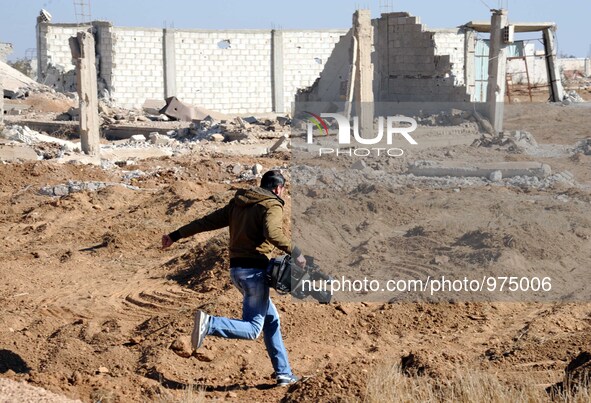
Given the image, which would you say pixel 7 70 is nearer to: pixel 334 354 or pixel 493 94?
pixel 493 94

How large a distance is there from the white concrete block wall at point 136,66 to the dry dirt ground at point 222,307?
1639 centimetres

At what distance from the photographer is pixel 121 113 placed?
27.2 m

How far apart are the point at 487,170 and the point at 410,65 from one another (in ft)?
36.8

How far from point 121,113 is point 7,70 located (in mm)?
7616

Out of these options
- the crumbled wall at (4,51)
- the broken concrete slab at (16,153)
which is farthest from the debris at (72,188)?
the crumbled wall at (4,51)

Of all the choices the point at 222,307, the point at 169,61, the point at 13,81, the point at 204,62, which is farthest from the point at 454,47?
the point at 222,307

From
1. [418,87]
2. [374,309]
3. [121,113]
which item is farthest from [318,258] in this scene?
[121,113]

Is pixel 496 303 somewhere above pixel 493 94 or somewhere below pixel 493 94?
below

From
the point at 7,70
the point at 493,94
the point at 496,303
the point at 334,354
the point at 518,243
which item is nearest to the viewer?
the point at 334,354

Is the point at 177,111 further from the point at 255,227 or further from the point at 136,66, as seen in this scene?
the point at 255,227

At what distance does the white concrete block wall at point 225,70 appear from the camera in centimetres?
3183

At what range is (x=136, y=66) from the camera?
31.0 metres

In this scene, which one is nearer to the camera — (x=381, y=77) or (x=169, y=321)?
(x=169, y=321)

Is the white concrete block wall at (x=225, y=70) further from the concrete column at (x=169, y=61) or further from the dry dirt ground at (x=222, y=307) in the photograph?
the dry dirt ground at (x=222, y=307)
